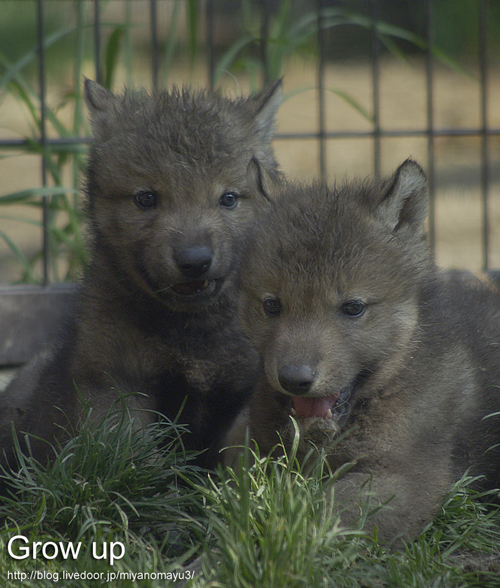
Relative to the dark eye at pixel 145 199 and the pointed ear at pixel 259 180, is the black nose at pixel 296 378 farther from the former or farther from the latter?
the dark eye at pixel 145 199

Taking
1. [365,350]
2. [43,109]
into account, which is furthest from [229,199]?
[43,109]

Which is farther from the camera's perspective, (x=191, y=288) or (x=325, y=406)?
(x=191, y=288)

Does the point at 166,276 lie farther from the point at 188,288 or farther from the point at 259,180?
the point at 259,180

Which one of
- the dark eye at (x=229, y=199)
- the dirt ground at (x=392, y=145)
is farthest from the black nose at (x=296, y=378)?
the dirt ground at (x=392, y=145)

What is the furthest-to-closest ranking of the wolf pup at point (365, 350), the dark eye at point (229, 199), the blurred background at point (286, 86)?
1. the blurred background at point (286, 86)
2. the dark eye at point (229, 199)
3. the wolf pup at point (365, 350)

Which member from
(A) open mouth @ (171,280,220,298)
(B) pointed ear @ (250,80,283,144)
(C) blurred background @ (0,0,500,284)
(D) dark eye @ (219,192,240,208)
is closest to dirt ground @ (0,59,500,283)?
(C) blurred background @ (0,0,500,284)

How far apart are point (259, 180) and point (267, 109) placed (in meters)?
0.71

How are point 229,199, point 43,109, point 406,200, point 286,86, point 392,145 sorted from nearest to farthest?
point 406,200 < point 229,199 < point 43,109 < point 392,145 < point 286,86

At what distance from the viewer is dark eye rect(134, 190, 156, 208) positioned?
331 centimetres

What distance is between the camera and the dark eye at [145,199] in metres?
3.31

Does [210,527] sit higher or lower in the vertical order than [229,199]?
lower

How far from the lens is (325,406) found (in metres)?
2.77

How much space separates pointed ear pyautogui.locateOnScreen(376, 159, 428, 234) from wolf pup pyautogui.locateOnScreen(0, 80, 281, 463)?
504 millimetres

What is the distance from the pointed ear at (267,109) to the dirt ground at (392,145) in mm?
3039
